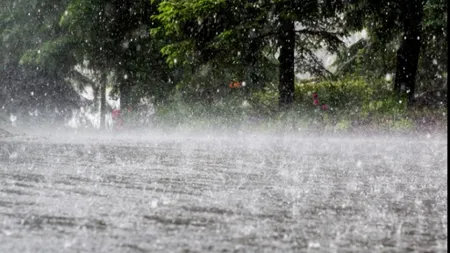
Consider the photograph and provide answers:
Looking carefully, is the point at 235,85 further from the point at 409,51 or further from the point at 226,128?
the point at 409,51

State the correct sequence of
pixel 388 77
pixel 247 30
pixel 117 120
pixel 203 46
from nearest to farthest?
pixel 247 30
pixel 203 46
pixel 388 77
pixel 117 120

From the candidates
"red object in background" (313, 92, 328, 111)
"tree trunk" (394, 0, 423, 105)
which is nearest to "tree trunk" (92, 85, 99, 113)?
"red object in background" (313, 92, 328, 111)

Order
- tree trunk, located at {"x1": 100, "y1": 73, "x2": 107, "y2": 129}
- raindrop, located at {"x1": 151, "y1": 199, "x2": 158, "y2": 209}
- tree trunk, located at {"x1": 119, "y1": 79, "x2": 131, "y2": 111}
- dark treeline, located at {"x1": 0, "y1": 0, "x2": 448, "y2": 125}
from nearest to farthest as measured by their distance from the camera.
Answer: raindrop, located at {"x1": 151, "y1": 199, "x2": 158, "y2": 209}
dark treeline, located at {"x1": 0, "y1": 0, "x2": 448, "y2": 125}
tree trunk, located at {"x1": 119, "y1": 79, "x2": 131, "y2": 111}
tree trunk, located at {"x1": 100, "y1": 73, "x2": 107, "y2": 129}

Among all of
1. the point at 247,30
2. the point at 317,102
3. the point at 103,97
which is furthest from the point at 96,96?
the point at 317,102

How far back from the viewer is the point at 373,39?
1894 centimetres

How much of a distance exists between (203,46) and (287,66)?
7.50ft

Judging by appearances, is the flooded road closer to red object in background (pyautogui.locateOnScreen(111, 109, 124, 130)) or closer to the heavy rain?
the heavy rain

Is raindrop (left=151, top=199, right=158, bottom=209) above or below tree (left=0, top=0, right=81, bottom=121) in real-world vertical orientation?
below

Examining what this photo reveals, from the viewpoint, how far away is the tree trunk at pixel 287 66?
18.0 meters

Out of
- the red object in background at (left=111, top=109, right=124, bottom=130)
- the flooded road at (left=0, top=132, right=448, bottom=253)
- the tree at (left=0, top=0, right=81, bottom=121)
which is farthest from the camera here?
the tree at (left=0, top=0, right=81, bottom=121)

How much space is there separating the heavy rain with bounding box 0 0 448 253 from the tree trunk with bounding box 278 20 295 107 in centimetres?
5

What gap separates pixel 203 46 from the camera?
1756 cm

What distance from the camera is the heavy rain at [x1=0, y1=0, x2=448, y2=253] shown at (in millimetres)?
2988

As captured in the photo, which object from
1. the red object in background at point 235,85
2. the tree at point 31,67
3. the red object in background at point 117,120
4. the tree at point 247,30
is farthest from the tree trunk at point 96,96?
the tree at point 247,30
